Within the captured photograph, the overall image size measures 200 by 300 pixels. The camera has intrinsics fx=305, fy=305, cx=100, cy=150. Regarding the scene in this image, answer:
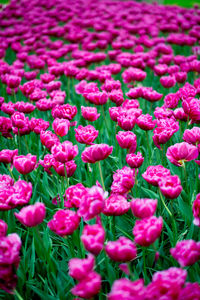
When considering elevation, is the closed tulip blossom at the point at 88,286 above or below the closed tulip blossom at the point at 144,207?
below

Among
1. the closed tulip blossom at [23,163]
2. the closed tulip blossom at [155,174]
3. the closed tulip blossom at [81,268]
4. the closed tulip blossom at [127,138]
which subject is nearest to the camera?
the closed tulip blossom at [81,268]

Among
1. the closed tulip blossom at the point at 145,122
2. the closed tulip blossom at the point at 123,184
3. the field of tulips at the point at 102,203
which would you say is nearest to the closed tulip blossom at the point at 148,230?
the field of tulips at the point at 102,203

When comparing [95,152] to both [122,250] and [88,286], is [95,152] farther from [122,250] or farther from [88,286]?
[88,286]

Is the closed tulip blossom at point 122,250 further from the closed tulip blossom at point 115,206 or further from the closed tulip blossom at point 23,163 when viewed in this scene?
the closed tulip blossom at point 23,163

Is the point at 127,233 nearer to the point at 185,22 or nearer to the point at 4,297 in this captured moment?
the point at 4,297

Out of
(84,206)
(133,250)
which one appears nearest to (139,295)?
(133,250)

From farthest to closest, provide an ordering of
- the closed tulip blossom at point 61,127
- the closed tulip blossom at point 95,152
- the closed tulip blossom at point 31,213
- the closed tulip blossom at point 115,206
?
the closed tulip blossom at point 61,127, the closed tulip blossom at point 95,152, the closed tulip blossom at point 115,206, the closed tulip blossom at point 31,213

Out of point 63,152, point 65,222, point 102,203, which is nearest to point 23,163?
point 63,152

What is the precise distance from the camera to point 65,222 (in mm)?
1228

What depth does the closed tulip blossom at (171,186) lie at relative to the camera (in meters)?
1.28

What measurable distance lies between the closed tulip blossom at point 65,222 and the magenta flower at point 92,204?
0.22 ft

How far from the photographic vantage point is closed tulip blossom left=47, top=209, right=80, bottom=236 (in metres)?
1.22

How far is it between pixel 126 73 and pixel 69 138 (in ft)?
3.41

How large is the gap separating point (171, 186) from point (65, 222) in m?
0.47
